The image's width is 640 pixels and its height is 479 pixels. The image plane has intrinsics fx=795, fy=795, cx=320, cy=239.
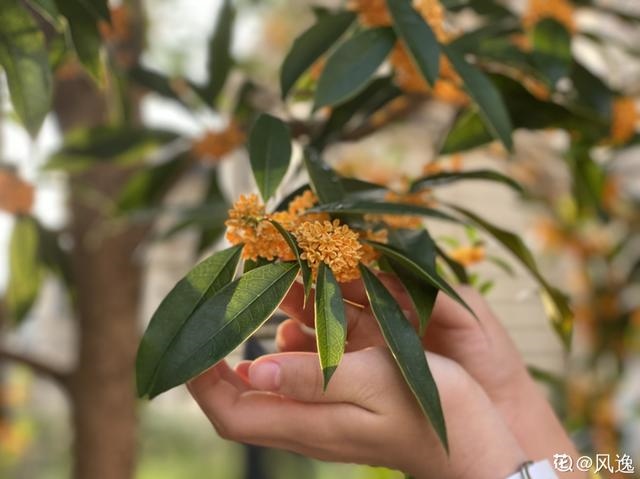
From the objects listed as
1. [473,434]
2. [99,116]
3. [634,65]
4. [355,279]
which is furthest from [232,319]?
[634,65]

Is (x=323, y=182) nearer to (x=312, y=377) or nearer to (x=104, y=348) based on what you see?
(x=312, y=377)

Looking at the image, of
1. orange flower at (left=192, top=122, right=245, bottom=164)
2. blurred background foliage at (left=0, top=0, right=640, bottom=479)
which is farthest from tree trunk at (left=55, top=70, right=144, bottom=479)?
orange flower at (left=192, top=122, right=245, bottom=164)

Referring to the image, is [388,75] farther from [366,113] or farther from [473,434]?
[473,434]

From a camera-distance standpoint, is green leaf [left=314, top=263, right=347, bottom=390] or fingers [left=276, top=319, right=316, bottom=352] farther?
fingers [left=276, top=319, right=316, bottom=352]

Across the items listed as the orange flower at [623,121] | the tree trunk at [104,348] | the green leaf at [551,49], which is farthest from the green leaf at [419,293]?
the tree trunk at [104,348]

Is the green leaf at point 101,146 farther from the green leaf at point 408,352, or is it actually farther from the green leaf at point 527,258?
the green leaf at point 408,352

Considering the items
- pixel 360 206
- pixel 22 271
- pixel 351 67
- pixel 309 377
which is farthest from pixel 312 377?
pixel 22 271

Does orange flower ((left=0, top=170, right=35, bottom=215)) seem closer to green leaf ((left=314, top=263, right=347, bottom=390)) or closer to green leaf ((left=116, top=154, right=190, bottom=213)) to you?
green leaf ((left=116, top=154, right=190, bottom=213))
